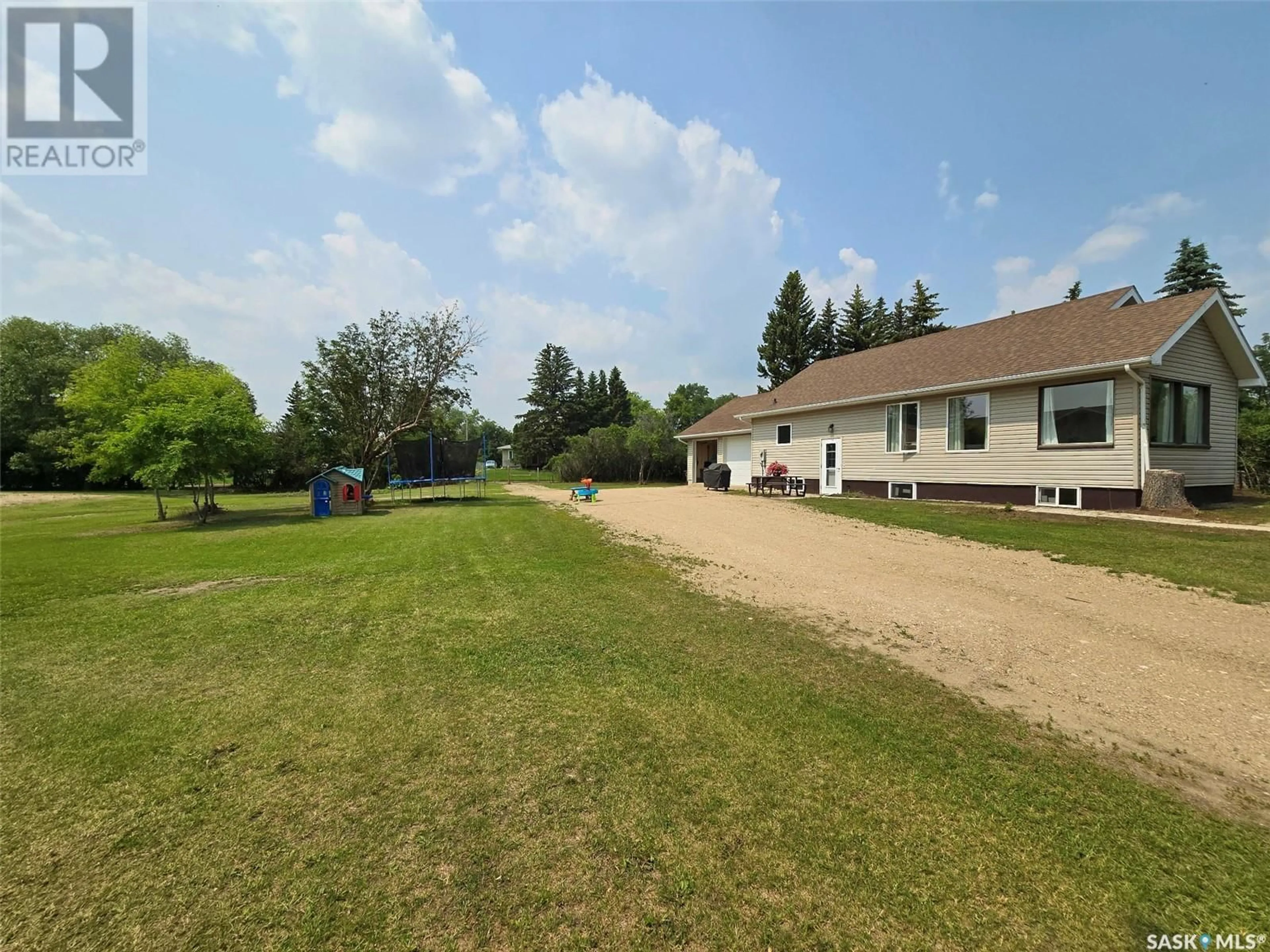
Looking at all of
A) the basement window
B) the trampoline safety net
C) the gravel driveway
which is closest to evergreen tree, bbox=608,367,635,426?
the trampoline safety net

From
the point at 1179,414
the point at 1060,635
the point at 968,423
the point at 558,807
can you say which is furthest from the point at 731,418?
the point at 558,807

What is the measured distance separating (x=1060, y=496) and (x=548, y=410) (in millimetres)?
48937

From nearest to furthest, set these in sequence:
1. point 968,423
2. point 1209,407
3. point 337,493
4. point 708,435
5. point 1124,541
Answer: point 1124,541
point 1209,407
point 968,423
point 337,493
point 708,435

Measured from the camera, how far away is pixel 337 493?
53.3 feet

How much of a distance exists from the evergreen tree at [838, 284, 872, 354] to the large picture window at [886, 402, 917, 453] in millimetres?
27050

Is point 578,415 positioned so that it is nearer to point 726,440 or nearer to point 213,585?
point 726,440

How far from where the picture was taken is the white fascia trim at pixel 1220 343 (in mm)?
11039

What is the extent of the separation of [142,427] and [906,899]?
18157 millimetres

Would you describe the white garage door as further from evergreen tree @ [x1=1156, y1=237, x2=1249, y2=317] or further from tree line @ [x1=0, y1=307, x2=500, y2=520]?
evergreen tree @ [x1=1156, y1=237, x2=1249, y2=317]

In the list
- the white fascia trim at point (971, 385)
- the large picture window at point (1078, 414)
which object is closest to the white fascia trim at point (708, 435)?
the white fascia trim at point (971, 385)

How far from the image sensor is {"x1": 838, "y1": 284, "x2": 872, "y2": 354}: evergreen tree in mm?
41094

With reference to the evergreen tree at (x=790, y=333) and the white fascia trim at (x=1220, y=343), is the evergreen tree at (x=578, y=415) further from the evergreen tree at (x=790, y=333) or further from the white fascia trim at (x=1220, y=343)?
the white fascia trim at (x=1220, y=343)

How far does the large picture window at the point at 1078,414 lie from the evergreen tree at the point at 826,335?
30.0 metres

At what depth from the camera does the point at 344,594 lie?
6070 mm
